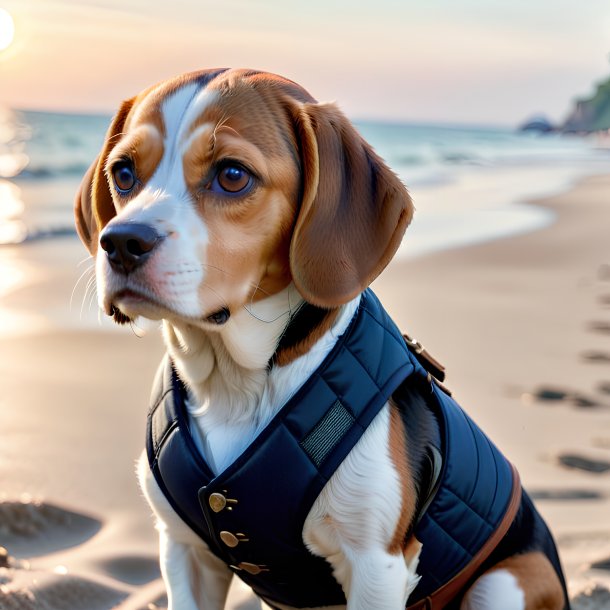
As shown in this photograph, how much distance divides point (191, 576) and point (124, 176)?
1.28m

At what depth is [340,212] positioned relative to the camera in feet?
9.16

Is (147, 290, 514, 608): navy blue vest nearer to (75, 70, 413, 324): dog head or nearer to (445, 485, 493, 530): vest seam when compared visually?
(445, 485, 493, 530): vest seam

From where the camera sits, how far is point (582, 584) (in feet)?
13.2

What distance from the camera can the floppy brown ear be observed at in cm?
271

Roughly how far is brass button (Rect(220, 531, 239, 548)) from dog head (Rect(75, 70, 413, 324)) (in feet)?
1.99

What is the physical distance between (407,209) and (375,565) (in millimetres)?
1005

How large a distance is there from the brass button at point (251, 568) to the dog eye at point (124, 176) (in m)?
1.13

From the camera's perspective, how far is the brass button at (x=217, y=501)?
2.74 metres

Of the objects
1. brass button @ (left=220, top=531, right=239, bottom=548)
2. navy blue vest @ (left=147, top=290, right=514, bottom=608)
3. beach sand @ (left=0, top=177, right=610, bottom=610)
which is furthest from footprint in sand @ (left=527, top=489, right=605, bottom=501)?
brass button @ (left=220, top=531, right=239, bottom=548)

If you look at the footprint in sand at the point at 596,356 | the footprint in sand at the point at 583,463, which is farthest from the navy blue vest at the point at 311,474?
the footprint in sand at the point at 596,356

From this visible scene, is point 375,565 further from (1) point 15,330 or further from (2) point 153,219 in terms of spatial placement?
(1) point 15,330

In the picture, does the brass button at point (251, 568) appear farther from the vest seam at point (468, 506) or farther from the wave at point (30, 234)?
the wave at point (30, 234)

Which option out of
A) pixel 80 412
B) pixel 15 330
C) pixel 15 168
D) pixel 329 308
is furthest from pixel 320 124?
pixel 15 168

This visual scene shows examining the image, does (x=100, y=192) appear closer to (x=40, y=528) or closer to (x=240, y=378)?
(x=240, y=378)
